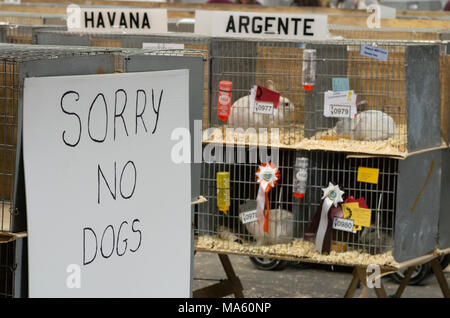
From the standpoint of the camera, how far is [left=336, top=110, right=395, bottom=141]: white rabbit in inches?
170

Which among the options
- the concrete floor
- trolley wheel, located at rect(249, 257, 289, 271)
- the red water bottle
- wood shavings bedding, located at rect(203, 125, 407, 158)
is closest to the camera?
wood shavings bedding, located at rect(203, 125, 407, 158)

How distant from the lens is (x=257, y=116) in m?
4.49

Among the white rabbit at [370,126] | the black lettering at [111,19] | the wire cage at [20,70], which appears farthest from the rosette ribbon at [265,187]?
the wire cage at [20,70]

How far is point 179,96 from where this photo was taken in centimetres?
219

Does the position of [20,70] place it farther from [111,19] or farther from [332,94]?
[111,19]

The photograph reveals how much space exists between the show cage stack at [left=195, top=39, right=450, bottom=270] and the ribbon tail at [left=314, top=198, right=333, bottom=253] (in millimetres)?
18

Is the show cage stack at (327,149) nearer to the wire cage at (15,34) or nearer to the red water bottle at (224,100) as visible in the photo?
the red water bottle at (224,100)

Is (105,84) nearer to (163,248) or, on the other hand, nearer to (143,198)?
(143,198)

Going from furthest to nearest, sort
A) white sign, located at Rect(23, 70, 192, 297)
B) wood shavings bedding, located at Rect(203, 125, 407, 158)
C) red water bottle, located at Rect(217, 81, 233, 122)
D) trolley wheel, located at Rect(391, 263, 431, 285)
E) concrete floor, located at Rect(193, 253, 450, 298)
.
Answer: trolley wheel, located at Rect(391, 263, 431, 285) < concrete floor, located at Rect(193, 253, 450, 298) < red water bottle, located at Rect(217, 81, 233, 122) < wood shavings bedding, located at Rect(203, 125, 407, 158) < white sign, located at Rect(23, 70, 192, 297)

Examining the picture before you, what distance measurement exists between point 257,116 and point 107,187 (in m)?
2.59

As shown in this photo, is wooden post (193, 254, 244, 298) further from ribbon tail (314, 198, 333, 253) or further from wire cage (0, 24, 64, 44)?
wire cage (0, 24, 64, 44)

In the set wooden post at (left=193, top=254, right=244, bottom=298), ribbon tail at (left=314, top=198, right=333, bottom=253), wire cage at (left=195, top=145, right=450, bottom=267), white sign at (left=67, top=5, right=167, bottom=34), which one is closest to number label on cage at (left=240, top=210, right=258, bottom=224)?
wire cage at (left=195, top=145, right=450, bottom=267)

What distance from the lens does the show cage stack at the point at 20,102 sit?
189 cm

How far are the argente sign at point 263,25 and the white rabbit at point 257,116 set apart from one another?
0.30 m
